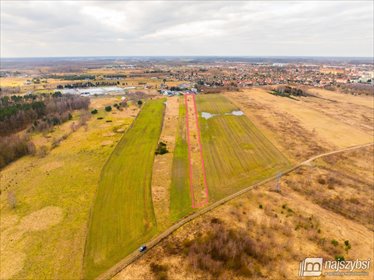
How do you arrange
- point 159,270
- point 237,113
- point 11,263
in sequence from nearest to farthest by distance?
point 159,270, point 11,263, point 237,113

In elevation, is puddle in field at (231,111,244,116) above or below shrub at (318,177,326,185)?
above

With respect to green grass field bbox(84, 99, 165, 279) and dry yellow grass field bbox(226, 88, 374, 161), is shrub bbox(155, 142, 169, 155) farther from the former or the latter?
dry yellow grass field bbox(226, 88, 374, 161)

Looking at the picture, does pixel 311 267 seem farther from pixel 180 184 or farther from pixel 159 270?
pixel 180 184

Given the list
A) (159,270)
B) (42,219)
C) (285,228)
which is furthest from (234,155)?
(42,219)

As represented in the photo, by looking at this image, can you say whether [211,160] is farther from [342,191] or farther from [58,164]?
[58,164]

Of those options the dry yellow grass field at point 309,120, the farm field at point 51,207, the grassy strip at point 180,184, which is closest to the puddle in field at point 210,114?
the dry yellow grass field at point 309,120

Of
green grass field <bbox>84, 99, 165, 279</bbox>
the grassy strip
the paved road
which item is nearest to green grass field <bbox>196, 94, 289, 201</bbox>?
the paved road

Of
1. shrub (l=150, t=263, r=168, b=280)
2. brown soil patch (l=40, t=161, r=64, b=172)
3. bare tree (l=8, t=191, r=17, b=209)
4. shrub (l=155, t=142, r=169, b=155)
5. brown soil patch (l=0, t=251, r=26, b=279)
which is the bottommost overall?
brown soil patch (l=0, t=251, r=26, b=279)
